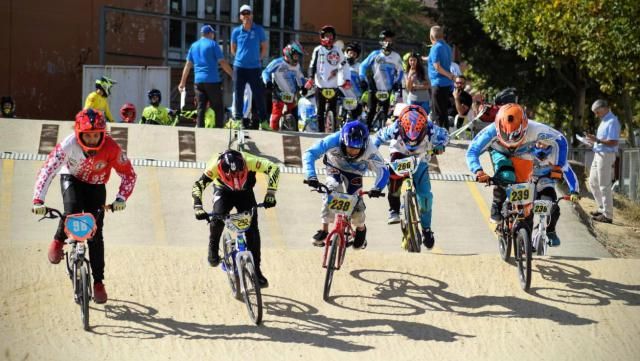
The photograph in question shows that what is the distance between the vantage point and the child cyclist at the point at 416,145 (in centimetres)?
1284

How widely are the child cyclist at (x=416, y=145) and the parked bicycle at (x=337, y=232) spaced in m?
1.72

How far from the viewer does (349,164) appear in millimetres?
11766

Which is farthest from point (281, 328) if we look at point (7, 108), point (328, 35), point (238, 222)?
point (7, 108)

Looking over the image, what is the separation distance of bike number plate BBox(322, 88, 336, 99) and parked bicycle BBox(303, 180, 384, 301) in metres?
7.07

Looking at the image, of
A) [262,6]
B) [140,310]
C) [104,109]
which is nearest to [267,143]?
[104,109]

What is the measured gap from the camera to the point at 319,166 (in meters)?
17.6

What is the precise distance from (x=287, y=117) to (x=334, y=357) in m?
10.0

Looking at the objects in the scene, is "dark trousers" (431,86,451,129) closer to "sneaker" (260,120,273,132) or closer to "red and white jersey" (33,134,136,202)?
"sneaker" (260,120,273,132)

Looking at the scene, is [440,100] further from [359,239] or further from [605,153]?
[359,239]

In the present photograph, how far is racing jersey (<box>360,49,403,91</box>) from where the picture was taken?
739 inches

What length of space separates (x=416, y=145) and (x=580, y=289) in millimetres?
2377

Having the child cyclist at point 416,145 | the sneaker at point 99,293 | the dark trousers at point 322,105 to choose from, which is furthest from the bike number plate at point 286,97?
the sneaker at point 99,293

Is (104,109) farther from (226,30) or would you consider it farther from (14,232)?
(226,30)

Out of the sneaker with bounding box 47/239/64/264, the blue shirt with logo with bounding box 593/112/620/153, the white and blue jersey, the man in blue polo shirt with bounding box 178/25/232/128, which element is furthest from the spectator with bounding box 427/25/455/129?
the sneaker with bounding box 47/239/64/264
